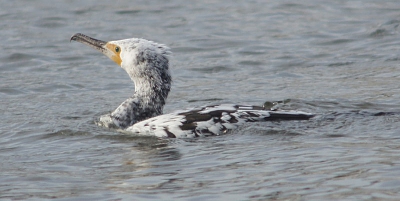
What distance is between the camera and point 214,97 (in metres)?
12.2

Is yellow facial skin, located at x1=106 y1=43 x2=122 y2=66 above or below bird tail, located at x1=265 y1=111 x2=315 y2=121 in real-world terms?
above

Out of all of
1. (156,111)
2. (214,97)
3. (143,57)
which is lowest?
(214,97)

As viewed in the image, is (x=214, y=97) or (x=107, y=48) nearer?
(x=107, y=48)

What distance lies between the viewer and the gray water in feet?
24.6

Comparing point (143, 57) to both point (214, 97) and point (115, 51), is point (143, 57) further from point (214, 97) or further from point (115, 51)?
point (214, 97)

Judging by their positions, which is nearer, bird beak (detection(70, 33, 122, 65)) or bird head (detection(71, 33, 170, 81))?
bird head (detection(71, 33, 170, 81))

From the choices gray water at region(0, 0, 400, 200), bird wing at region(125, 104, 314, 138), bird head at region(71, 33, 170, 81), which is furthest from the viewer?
bird head at region(71, 33, 170, 81)

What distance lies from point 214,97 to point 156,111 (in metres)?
2.02

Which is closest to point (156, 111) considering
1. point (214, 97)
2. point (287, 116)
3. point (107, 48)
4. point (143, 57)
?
point (143, 57)

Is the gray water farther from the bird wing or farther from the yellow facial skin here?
the yellow facial skin

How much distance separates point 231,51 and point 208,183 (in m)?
8.27

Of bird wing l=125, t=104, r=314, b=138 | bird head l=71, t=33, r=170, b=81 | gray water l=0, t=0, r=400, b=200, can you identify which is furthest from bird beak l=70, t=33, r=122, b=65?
Answer: bird wing l=125, t=104, r=314, b=138

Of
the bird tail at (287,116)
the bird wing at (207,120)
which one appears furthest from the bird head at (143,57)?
the bird tail at (287,116)

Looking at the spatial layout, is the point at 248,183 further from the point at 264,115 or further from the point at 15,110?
the point at 15,110
